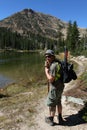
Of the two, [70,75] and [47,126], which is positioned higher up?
[70,75]

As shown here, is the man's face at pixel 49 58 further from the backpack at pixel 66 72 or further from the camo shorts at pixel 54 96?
the camo shorts at pixel 54 96

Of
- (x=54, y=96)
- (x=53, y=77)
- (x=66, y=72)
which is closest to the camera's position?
(x=53, y=77)

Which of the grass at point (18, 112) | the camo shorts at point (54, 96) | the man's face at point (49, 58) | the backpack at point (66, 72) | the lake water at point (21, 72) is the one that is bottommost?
the lake water at point (21, 72)

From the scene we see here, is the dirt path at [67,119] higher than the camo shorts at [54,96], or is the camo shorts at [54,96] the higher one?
the camo shorts at [54,96]

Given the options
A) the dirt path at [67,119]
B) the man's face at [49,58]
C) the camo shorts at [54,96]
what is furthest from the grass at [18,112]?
the man's face at [49,58]

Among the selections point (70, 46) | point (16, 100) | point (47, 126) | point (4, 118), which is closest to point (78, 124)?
point (47, 126)

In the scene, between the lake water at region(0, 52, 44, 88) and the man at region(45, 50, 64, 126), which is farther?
the lake water at region(0, 52, 44, 88)

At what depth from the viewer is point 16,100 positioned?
13352 millimetres

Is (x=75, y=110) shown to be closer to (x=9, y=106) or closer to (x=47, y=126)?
(x=47, y=126)

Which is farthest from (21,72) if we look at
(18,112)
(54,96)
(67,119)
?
(54,96)

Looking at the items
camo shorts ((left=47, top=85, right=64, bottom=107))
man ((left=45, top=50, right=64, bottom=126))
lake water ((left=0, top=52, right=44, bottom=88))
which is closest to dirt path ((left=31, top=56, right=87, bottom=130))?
man ((left=45, top=50, right=64, bottom=126))

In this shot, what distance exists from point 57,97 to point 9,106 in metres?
4.06

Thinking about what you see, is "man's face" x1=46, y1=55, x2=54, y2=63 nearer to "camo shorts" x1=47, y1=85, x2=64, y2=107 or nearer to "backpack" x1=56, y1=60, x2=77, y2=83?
"backpack" x1=56, y1=60, x2=77, y2=83

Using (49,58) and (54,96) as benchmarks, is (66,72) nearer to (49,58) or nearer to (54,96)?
(49,58)
